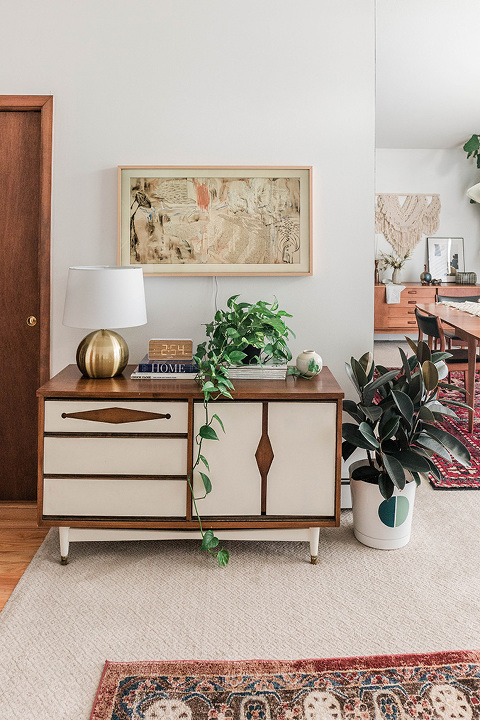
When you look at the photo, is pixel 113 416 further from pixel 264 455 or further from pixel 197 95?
pixel 197 95

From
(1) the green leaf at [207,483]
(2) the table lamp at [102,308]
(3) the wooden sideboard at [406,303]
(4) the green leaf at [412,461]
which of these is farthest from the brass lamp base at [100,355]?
(3) the wooden sideboard at [406,303]

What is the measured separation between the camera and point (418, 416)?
2.47 meters

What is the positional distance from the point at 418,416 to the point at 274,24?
1896 mm

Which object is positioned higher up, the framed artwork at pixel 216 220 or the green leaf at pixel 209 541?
the framed artwork at pixel 216 220

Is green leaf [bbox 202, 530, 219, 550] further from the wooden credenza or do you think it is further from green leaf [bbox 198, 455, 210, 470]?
green leaf [bbox 198, 455, 210, 470]

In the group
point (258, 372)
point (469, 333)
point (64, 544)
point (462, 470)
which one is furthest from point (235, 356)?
point (469, 333)

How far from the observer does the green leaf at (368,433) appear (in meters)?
2.41

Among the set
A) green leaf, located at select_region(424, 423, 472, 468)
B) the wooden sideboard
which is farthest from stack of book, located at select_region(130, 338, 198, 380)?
the wooden sideboard

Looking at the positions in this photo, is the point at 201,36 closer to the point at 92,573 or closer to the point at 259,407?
the point at 259,407

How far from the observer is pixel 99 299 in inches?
93.7

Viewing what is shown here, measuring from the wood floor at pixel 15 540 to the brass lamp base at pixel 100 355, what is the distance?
81cm

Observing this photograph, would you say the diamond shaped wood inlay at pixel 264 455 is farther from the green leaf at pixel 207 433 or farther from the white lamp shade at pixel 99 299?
the white lamp shade at pixel 99 299

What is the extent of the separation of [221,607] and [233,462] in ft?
1.80

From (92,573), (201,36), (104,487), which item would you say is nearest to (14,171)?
(201,36)
